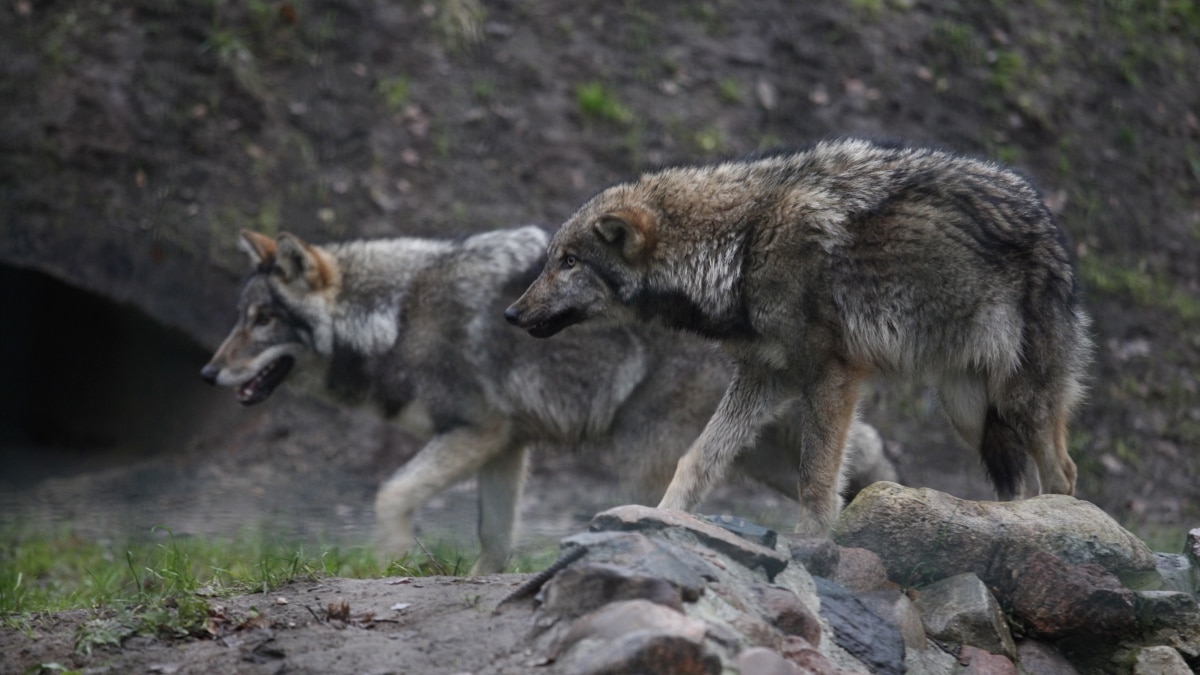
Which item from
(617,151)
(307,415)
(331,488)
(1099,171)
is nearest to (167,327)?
(307,415)

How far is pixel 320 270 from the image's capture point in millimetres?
8328

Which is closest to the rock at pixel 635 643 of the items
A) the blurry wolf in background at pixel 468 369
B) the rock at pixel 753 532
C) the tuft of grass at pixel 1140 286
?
the rock at pixel 753 532

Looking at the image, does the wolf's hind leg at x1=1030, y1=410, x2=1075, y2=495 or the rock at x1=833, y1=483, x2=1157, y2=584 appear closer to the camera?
the rock at x1=833, y1=483, x2=1157, y2=584

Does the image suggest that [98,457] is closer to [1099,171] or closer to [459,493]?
[459,493]

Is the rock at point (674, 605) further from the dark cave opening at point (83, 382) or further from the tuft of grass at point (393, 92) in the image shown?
the tuft of grass at point (393, 92)

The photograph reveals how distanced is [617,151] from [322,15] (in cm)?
349

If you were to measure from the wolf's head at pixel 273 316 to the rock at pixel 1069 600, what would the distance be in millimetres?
5369

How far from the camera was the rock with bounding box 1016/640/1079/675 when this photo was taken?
14.8 feet

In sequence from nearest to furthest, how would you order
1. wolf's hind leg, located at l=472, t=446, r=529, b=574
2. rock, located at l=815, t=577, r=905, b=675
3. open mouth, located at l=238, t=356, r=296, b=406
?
rock, located at l=815, t=577, r=905, b=675, wolf's hind leg, located at l=472, t=446, r=529, b=574, open mouth, located at l=238, t=356, r=296, b=406

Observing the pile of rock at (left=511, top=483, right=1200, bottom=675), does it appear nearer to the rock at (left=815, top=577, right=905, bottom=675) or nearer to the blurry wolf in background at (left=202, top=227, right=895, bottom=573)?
the rock at (left=815, top=577, right=905, bottom=675)

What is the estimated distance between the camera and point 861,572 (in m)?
4.54

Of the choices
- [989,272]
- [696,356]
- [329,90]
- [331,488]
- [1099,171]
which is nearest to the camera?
[989,272]

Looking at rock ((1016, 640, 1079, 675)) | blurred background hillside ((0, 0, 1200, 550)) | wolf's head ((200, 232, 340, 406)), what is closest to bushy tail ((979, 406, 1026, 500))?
rock ((1016, 640, 1079, 675))

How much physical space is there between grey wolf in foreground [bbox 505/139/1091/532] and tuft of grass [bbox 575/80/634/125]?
6.45 m
